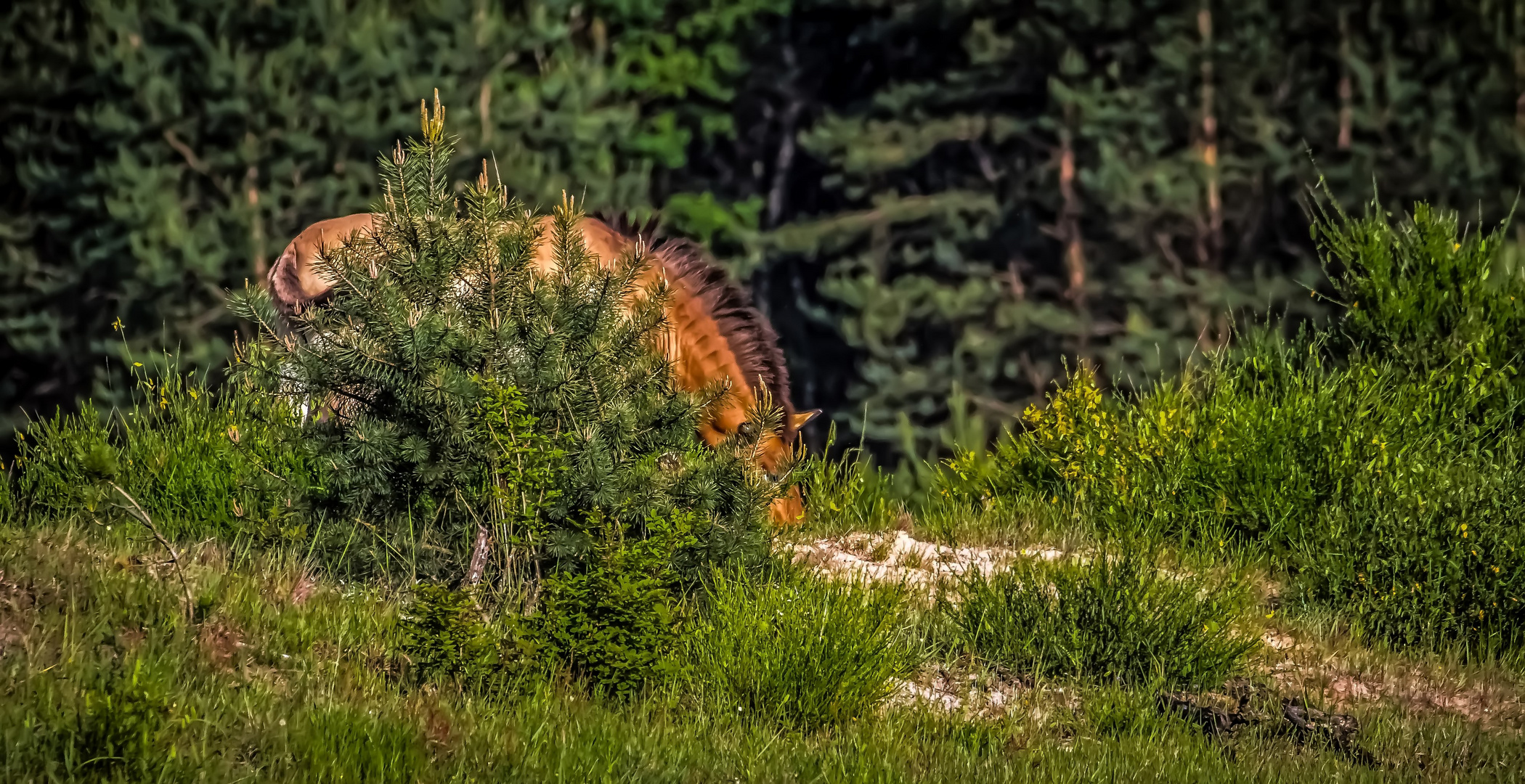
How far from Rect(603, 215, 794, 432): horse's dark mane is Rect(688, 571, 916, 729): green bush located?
2022 millimetres

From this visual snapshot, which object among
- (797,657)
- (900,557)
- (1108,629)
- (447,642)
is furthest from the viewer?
(900,557)

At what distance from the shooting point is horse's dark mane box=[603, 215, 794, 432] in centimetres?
715

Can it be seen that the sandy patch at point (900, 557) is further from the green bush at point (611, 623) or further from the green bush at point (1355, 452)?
the green bush at point (611, 623)

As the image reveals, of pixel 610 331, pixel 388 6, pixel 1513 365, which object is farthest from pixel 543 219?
pixel 1513 365

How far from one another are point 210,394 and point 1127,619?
16.5ft

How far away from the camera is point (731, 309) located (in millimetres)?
7254

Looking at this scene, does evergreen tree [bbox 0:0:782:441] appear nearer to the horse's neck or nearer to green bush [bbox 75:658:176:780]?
the horse's neck

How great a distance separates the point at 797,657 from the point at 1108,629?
144 cm

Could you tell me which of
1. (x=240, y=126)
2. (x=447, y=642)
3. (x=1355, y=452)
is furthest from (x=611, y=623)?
(x=240, y=126)

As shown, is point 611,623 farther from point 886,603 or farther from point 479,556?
point 886,603

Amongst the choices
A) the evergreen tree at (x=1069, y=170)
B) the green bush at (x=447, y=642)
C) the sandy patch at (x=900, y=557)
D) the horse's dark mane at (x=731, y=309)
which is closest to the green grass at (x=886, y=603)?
the green bush at (x=447, y=642)

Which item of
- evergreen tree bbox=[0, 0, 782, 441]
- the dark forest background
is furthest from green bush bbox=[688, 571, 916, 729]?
evergreen tree bbox=[0, 0, 782, 441]

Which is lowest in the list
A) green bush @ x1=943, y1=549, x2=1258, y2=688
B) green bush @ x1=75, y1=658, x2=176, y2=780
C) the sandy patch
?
the sandy patch

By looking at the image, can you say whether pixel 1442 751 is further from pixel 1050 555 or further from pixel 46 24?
pixel 46 24
